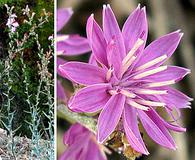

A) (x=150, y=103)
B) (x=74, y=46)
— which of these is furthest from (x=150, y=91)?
(x=74, y=46)

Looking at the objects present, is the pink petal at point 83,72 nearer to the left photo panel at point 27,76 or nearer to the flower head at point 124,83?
the flower head at point 124,83

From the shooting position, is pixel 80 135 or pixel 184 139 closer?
pixel 80 135

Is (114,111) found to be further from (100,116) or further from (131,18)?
(131,18)

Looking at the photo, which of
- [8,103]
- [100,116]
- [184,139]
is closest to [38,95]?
[8,103]

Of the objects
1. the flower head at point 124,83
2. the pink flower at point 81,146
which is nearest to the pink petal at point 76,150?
the pink flower at point 81,146

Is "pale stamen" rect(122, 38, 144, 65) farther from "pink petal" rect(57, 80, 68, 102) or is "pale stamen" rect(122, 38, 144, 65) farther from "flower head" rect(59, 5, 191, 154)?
"pink petal" rect(57, 80, 68, 102)

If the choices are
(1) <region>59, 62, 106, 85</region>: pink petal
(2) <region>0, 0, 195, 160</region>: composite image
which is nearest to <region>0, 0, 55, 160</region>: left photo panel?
(2) <region>0, 0, 195, 160</region>: composite image
